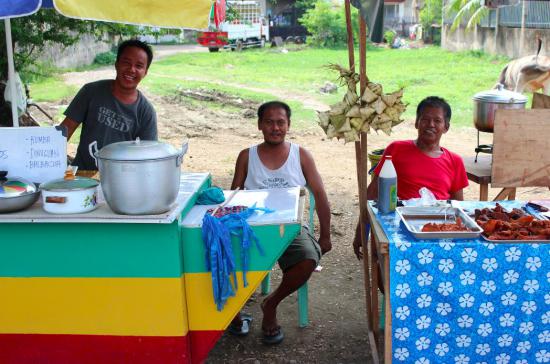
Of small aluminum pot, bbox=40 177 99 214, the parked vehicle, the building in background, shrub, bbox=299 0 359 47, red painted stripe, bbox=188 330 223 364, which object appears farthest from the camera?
the building in background

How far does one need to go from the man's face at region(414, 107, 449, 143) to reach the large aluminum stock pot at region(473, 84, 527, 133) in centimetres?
96

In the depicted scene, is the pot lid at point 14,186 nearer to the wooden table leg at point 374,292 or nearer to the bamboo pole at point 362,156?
the bamboo pole at point 362,156

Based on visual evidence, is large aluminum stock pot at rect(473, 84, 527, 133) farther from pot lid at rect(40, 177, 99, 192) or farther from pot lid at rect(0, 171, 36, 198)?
pot lid at rect(0, 171, 36, 198)

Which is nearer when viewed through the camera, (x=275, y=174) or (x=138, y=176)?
(x=138, y=176)

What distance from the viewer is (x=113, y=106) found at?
370cm

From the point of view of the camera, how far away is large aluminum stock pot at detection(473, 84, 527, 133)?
4244 millimetres

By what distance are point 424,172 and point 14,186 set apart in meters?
2.19

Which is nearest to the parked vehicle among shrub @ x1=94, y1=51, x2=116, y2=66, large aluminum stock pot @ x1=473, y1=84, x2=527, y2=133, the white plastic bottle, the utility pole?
shrub @ x1=94, y1=51, x2=116, y2=66

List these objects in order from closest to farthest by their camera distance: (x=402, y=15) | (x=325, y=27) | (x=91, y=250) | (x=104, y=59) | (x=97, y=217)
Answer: (x=97, y=217) < (x=91, y=250) < (x=104, y=59) < (x=325, y=27) < (x=402, y=15)

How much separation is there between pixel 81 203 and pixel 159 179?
389mm

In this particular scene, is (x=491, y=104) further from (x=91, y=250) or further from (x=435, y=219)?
(x=91, y=250)

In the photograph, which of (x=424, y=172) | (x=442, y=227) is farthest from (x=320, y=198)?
(x=442, y=227)

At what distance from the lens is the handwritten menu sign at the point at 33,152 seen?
2.87 meters

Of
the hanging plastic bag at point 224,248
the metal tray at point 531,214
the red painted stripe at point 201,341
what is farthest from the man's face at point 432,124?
the red painted stripe at point 201,341
